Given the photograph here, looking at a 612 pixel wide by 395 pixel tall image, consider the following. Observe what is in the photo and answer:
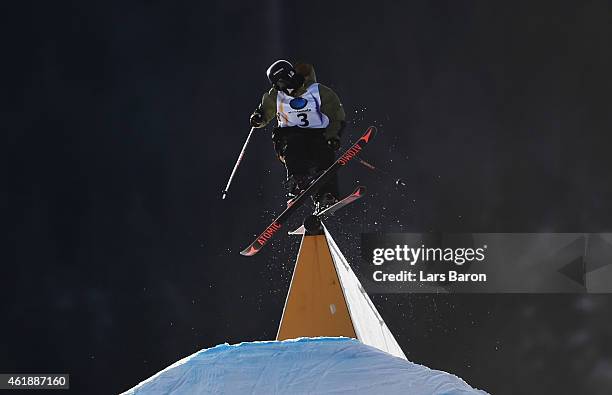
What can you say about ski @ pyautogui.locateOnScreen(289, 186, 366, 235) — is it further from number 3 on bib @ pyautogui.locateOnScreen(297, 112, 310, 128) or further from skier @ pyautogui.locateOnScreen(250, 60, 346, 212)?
number 3 on bib @ pyautogui.locateOnScreen(297, 112, 310, 128)

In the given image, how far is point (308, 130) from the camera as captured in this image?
16.3 ft

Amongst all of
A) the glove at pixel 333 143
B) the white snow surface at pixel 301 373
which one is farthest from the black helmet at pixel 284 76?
the white snow surface at pixel 301 373

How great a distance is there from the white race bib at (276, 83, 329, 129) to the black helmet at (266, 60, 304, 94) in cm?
6

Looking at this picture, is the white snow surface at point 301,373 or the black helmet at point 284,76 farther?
the black helmet at point 284,76

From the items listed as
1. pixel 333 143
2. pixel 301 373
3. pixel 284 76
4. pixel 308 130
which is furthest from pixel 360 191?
pixel 301 373

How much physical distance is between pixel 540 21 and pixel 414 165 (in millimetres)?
1683

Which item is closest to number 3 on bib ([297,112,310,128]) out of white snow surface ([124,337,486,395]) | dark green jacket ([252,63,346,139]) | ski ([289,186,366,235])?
dark green jacket ([252,63,346,139])

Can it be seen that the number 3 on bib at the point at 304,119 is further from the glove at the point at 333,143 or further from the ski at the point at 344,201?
the ski at the point at 344,201

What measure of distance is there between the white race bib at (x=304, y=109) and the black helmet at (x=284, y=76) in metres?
0.06

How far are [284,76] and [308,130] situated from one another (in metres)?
0.36

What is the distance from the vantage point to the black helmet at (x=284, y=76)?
480 centimetres

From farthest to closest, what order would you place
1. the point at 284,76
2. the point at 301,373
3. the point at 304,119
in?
the point at 304,119 → the point at 284,76 → the point at 301,373

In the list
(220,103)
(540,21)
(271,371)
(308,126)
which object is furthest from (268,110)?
(540,21)

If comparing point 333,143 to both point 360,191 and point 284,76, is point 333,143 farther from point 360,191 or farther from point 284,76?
point 284,76
